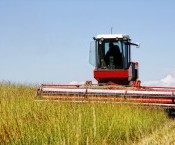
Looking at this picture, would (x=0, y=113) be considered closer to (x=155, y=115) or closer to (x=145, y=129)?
(x=145, y=129)

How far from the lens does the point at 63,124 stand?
591cm

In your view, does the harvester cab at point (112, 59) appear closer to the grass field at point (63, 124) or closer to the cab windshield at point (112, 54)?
the cab windshield at point (112, 54)

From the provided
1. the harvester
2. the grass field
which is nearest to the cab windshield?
the harvester

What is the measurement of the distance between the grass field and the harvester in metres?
1.94

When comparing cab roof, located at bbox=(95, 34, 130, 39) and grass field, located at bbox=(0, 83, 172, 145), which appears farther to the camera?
cab roof, located at bbox=(95, 34, 130, 39)

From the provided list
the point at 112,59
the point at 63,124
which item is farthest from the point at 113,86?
the point at 63,124

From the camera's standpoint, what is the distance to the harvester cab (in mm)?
13000

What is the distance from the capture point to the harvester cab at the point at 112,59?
13000mm

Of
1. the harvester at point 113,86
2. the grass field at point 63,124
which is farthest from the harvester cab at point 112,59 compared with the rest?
the grass field at point 63,124

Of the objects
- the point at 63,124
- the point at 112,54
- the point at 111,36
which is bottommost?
the point at 63,124

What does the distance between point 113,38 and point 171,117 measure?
3.03 meters

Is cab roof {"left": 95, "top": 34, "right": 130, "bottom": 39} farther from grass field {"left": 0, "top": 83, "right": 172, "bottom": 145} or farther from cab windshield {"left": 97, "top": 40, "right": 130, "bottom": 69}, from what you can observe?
grass field {"left": 0, "top": 83, "right": 172, "bottom": 145}

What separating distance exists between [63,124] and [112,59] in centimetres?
736

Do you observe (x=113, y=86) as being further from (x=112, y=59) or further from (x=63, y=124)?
(x=63, y=124)
